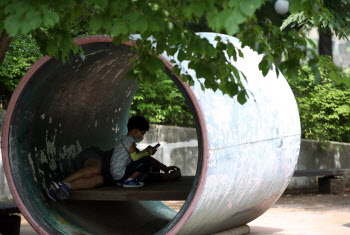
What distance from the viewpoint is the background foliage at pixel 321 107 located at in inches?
567

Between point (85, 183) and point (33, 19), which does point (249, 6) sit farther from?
point (85, 183)

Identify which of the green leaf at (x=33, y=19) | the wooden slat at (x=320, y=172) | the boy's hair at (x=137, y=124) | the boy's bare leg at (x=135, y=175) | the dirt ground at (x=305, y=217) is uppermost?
the green leaf at (x=33, y=19)

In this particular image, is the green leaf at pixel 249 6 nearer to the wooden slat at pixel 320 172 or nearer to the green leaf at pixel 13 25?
the green leaf at pixel 13 25

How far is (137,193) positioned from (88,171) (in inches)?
41.7

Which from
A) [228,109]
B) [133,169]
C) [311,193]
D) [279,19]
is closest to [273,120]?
[228,109]

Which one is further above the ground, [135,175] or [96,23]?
[96,23]

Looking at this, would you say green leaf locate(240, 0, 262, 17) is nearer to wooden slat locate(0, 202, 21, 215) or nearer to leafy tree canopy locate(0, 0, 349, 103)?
leafy tree canopy locate(0, 0, 349, 103)

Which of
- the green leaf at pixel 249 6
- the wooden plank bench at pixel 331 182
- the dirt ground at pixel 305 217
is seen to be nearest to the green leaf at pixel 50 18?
the green leaf at pixel 249 6

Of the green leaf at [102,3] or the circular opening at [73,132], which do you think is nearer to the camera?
the green leaf at [102,3]

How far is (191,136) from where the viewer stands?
12.6 meters

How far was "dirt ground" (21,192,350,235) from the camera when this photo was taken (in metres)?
8.22

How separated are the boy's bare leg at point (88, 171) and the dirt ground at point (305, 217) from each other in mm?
1261

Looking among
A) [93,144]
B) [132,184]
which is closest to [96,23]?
[132,184]

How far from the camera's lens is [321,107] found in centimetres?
1458
